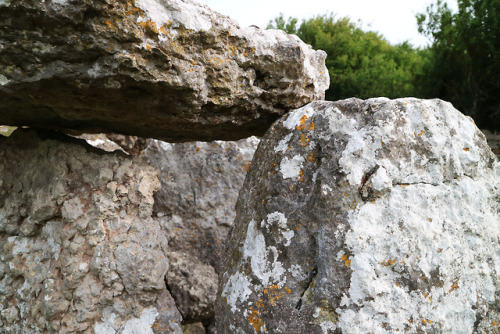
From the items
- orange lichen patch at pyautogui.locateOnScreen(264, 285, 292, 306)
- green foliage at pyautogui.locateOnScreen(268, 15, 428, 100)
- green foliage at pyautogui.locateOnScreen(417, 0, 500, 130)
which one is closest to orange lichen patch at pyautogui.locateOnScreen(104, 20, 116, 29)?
orange lichen patch at pyautogui.locateOnScreen(264, 285, 292, 306)

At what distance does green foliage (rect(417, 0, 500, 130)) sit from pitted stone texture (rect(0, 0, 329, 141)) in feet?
24.8

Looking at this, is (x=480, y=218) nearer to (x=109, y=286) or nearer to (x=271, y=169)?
(x=271, y=169)

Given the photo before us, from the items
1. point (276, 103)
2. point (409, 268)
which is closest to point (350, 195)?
point (409, 268)

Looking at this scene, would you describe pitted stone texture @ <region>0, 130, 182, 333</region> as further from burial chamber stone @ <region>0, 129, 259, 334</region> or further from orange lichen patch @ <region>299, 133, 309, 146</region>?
orange lichen patch @ <region>299, 133, 309, 146</region>

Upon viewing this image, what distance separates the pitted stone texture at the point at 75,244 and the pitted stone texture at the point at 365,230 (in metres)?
0.96

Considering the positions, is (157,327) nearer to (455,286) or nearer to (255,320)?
(255,320)

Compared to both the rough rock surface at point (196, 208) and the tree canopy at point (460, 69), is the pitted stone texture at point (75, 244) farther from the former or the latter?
the tree canopy at point (460, 69)

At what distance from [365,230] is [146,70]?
148 centimetres

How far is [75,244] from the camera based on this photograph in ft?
10.6

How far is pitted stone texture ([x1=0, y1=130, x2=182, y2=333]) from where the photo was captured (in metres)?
3.19

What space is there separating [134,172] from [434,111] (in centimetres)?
228

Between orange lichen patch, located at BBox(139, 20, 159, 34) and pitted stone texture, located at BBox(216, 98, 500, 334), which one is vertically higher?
orange lichen patch, located at BBox(139, 20, 159, 34)

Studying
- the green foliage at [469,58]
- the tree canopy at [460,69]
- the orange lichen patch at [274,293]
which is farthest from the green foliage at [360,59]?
the orange lichen patch at [274,293]

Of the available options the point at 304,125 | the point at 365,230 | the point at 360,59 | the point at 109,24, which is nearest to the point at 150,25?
the point at 109,24
